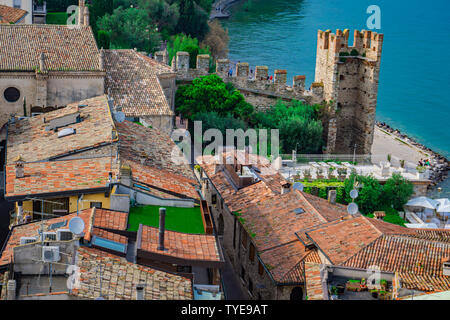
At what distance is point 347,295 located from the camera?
64.2 ft

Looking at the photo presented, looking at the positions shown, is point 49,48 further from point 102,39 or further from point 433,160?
point 433,160

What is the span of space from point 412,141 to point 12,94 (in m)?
31.5

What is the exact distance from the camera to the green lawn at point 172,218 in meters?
20.5

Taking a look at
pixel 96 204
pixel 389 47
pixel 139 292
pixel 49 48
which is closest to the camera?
pixel 139 292

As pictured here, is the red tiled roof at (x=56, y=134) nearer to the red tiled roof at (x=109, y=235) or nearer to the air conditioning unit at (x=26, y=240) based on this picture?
the red tiled roof at (x=109, y=235)

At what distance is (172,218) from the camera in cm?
2134

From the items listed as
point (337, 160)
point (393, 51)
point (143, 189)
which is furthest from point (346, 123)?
point (393, 51)

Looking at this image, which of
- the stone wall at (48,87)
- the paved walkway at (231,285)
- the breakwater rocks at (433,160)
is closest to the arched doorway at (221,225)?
the paved walkway at (231,285)

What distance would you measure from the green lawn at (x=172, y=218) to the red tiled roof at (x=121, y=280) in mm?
2953

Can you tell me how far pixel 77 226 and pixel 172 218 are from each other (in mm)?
4499

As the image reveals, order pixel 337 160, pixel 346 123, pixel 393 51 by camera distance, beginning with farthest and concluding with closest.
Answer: pixel 393 51 → pixel 346 123 → pixel 337 160

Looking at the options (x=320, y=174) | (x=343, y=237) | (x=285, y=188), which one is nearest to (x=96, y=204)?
(x=343, y=237)
